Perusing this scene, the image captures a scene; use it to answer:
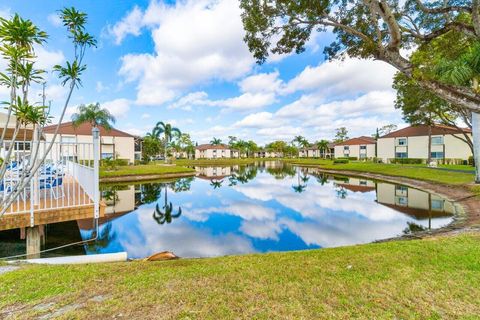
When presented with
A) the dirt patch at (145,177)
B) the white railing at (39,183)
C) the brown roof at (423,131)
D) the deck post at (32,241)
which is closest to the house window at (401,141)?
the brown roof at (423,131)

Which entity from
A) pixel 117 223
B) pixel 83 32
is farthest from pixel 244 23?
pixel 117 223

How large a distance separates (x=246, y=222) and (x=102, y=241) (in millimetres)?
6066

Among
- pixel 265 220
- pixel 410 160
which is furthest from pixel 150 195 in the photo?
pixel 410 160

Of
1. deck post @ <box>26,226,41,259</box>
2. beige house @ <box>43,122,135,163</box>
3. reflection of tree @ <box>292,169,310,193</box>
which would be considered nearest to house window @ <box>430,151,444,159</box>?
reflection of tree @ <box>292,169,310,193</box>

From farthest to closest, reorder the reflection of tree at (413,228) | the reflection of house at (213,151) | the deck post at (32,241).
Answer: the reflection of house at (213,151) < the reflection of tree at (413,228) < the deck post at (32,241)

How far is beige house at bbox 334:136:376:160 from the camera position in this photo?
5334cm

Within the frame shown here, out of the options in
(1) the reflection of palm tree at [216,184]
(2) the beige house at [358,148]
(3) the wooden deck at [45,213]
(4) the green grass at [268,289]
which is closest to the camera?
(4) the green grass at [268,289]

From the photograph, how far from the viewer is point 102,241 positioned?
850cm

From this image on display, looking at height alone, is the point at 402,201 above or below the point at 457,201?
below

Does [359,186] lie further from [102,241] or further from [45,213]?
[45,213]

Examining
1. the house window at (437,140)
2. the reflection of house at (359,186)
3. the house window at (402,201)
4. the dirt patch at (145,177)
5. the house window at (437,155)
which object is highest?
the house window at (437,140)

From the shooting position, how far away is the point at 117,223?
35.5ft

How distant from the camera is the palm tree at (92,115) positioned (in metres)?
27.8

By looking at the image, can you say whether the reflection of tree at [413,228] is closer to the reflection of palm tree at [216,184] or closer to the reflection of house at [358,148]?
the reflection of palm tree at [216,184]
